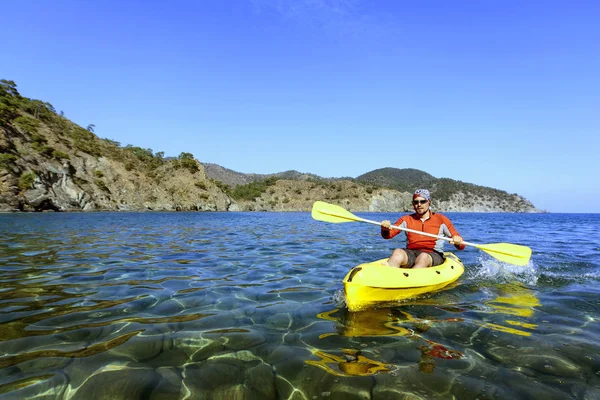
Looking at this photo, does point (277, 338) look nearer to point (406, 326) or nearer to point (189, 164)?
point (406, 326)

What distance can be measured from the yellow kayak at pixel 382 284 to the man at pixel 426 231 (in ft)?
1.84

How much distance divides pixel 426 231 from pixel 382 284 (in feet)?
8.29

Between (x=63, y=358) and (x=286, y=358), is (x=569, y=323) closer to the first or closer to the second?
(x=286, y=358)

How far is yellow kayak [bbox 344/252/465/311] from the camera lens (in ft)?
16.0

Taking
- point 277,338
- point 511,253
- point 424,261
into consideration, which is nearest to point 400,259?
point 424,261

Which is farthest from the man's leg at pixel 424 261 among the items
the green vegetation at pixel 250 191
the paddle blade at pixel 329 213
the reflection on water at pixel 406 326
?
the green vegetation at pixel 250 191

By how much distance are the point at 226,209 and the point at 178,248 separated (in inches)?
2903

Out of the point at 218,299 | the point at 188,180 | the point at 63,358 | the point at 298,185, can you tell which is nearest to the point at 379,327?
the point at 218,299

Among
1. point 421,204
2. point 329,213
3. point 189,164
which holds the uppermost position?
point 189,164

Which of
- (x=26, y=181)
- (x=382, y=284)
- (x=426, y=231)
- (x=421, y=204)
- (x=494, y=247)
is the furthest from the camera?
(x=26, y=181)

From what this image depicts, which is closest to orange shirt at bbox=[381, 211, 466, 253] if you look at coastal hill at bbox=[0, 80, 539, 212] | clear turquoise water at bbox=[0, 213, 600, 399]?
clear turquoise water at bbox=[0, 213, 600, 399]

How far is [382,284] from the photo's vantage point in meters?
5.02

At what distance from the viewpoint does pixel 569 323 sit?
4.62 metres

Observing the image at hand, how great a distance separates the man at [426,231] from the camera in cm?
650
